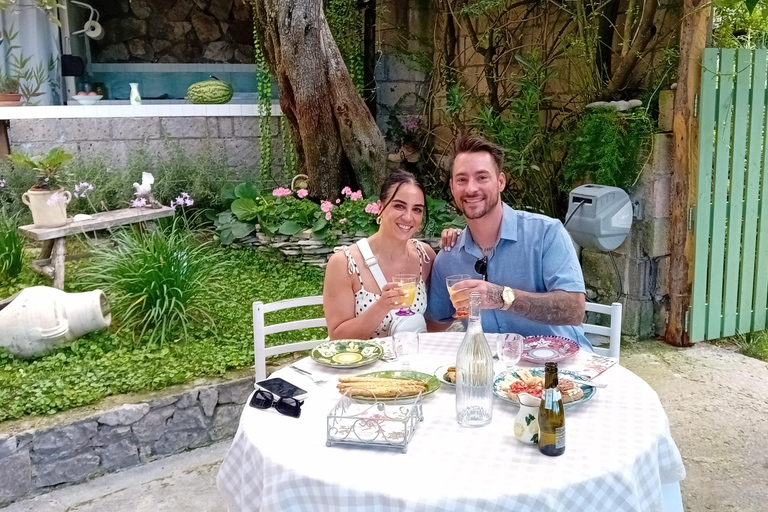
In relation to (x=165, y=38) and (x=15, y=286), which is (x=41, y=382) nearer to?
(x=15, y=286)

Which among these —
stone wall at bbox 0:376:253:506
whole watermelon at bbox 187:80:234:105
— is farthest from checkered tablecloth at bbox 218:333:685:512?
whole watermelon at bbox 187:80:234:105

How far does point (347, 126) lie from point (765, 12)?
167 inches

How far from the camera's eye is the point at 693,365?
165 inches

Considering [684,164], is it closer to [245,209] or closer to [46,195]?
[245,209]

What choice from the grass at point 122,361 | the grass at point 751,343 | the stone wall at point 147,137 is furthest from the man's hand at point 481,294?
the stone wall at point 147,137

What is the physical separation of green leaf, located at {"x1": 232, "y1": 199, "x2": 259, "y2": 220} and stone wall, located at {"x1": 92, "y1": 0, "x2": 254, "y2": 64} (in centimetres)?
415

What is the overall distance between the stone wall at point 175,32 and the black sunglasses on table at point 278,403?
26.5ft

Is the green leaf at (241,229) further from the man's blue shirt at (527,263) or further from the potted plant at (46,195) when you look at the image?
the man's blue shirt at (527,263)

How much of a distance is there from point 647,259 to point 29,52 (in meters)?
6.47

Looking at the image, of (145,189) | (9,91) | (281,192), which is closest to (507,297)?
(145,189)

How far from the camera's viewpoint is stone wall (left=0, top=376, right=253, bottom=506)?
2.97 m

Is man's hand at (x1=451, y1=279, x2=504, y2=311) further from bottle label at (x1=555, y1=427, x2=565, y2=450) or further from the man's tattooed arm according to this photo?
bottle label at (x1=555, y1=427, x2=565, y2=450)

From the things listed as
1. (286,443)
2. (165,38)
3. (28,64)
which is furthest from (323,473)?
(165,38)

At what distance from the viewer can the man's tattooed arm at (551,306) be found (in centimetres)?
228
